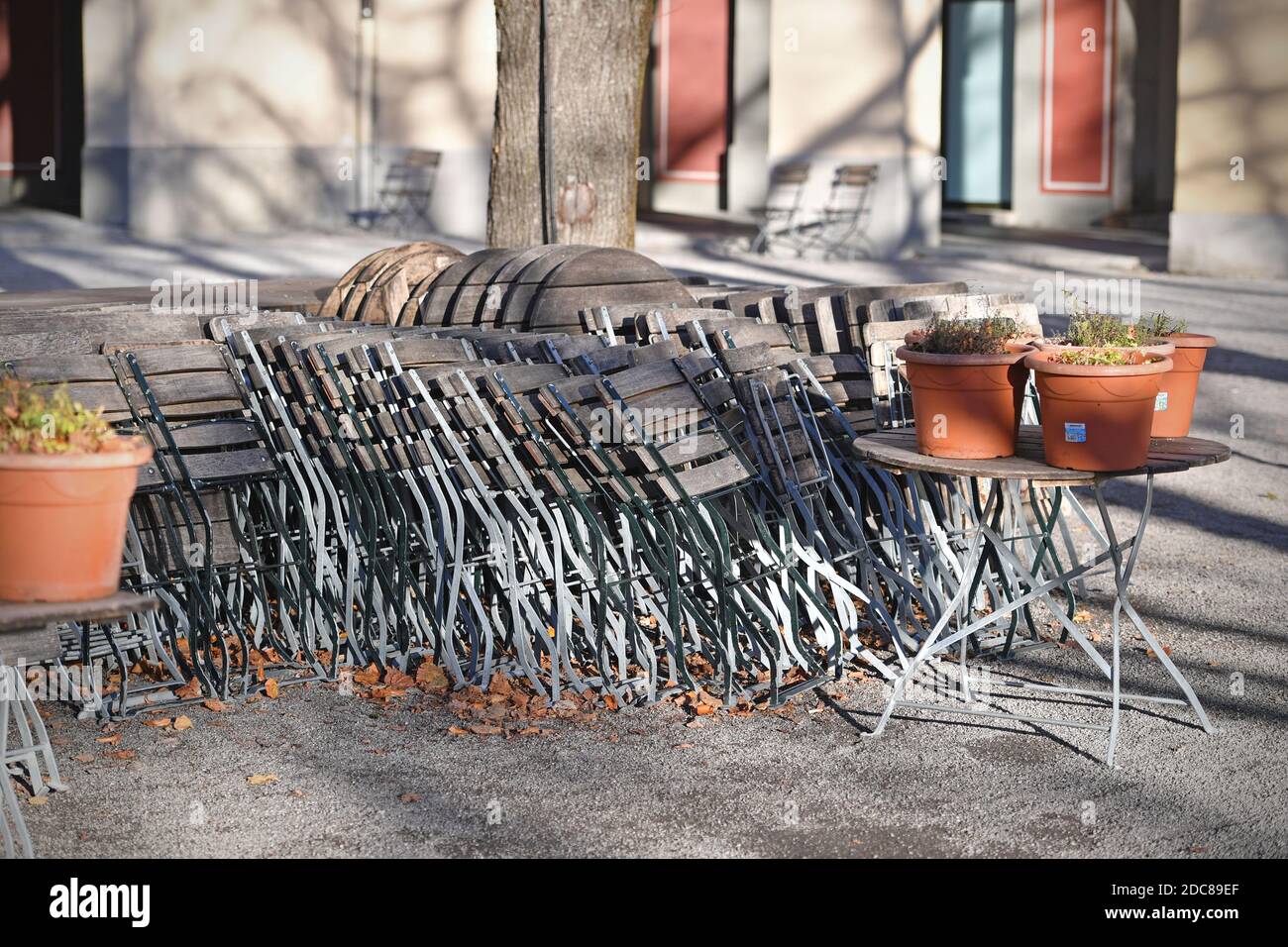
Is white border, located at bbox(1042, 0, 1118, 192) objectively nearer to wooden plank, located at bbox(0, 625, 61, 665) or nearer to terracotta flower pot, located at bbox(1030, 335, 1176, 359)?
terracotta flower pot, located at bbox(1030, 335, 1176, 359)

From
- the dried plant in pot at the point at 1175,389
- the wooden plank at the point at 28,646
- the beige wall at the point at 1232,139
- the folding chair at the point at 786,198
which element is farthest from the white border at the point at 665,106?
the wooden plank at the point at 28,646

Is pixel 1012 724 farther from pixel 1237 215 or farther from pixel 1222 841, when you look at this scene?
pixel 1237 215

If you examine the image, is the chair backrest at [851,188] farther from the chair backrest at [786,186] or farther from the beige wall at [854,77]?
the chair backrest at [786,186]

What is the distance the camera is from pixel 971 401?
470 cm

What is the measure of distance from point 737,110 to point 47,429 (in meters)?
18.2

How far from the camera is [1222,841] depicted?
415cm

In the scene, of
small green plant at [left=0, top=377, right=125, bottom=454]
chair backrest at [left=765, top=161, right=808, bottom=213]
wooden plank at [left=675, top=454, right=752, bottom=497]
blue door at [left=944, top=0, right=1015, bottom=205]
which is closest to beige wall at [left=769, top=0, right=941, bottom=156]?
chair backrest at [left=765, top=161, right=808, bottom=213]

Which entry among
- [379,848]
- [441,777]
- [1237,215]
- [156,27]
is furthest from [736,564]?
[156,27]

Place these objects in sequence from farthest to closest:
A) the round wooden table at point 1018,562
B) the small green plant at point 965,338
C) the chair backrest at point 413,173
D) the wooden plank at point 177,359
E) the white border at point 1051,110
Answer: the white border at point 1051,110, the chair backrest at point 413,173, the wooden plank at point 177,359, the small green plant at point 965,338, the round wooden table at point 1018,562

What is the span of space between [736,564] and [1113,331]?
149 cm

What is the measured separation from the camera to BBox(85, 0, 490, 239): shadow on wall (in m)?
17.6

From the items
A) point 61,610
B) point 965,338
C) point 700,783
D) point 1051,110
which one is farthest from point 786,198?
point 61,610

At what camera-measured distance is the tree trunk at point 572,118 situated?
8.45m

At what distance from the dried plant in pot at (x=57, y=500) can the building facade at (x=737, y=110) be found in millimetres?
14179
